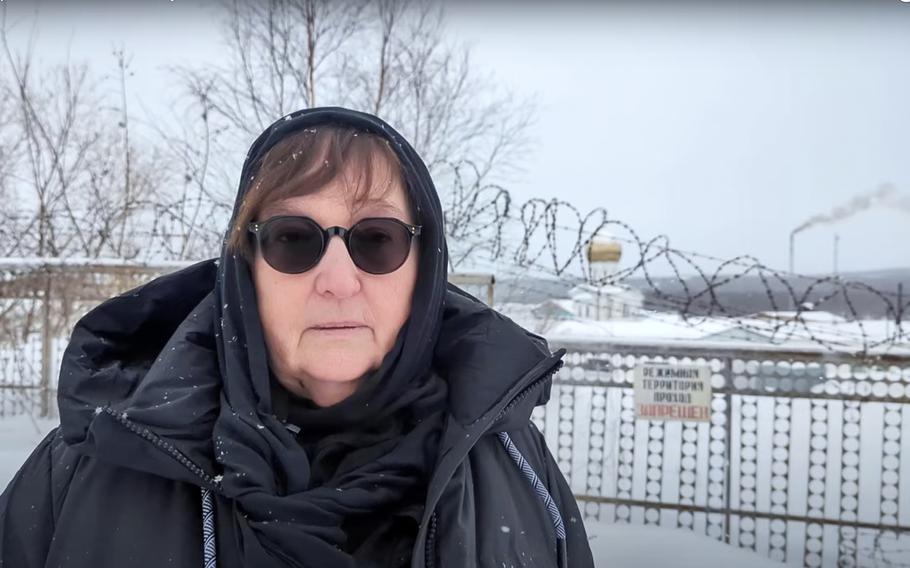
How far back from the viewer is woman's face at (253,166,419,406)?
4.19 ft

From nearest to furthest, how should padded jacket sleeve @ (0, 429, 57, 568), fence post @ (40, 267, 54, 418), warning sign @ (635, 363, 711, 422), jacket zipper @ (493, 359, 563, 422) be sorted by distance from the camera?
padded jacket sleeve @ (0, 429, 57, 568)
jacket zipper @ (493, 359, 563, 422)
warning sign @ (635, 363, 711, 422)
fence post @ (40, 267, 54, 418)

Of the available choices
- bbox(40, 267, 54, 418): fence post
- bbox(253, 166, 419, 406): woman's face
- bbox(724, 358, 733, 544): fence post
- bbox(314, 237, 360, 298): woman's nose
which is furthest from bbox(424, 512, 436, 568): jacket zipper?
bbox(40, 267, 54, 418): fence post

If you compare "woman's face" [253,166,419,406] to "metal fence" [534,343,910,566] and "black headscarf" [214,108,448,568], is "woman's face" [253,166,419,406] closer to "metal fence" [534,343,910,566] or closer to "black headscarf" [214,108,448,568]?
"black headscarf" [214,108,448,568]

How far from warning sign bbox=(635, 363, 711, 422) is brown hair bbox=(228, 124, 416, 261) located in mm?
3283

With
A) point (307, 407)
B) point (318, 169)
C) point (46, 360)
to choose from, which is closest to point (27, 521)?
point (307, 407)

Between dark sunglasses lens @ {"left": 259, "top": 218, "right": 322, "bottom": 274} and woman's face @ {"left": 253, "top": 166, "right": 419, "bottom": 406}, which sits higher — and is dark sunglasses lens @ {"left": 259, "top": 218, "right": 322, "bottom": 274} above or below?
above

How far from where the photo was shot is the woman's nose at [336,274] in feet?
4.18

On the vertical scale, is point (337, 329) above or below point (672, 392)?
above

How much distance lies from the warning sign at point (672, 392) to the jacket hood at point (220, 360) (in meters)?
2.87

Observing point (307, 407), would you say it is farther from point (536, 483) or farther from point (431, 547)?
point (536, 483)

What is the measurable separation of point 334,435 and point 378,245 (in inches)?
18.1

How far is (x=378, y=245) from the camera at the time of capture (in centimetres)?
133

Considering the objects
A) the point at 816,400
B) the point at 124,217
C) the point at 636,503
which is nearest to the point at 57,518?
the point at 636,503

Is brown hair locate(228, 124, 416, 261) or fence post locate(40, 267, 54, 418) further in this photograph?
fence post locate(40, 267, 54, 418)
